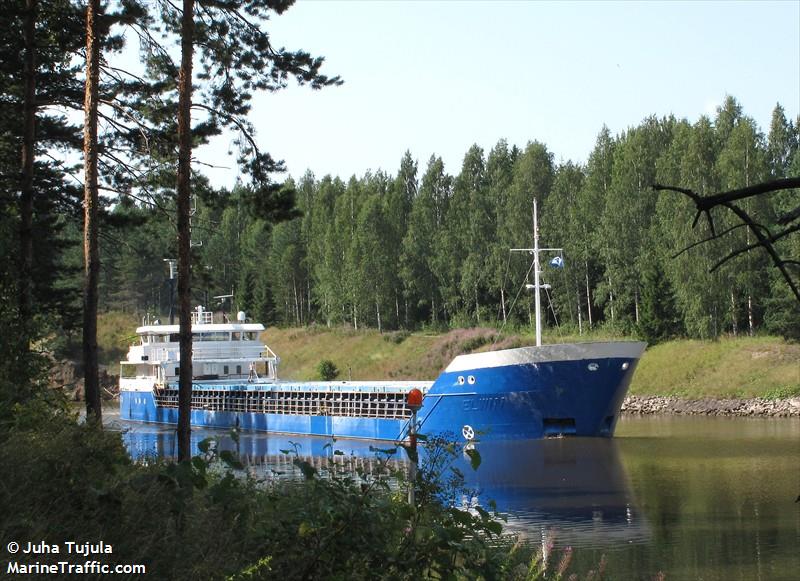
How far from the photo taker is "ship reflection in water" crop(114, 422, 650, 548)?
16.9 meters

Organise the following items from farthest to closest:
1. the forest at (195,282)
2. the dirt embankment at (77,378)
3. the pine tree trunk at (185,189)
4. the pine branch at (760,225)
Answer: the dirt embankment at (77,378), the pine tree trunk at (185,189), the forest at (195,282), the pine branch at (760,225)

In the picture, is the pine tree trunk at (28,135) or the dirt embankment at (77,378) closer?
the pine tree trunk at (28,135)

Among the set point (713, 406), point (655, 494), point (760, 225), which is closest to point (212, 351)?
point (713, 406)

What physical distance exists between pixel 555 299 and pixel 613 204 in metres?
7.09

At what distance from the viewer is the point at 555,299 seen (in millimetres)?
59500

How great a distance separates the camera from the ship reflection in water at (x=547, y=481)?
55.5ft

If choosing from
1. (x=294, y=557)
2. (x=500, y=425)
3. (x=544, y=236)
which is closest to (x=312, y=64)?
(x=294, y=557)

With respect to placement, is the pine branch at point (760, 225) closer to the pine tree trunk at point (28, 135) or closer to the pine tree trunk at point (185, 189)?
the pine tree trunk at point (185, 189)

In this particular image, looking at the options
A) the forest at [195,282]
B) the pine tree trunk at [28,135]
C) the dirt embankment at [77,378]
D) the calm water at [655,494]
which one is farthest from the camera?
the dirt embankment at [77,378]

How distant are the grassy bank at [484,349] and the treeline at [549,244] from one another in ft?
4.69

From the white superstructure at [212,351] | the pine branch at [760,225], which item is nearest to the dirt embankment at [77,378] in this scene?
the white superstructure at [212,351]

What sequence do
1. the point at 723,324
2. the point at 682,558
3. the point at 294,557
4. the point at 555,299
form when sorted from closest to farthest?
1. the point at 294,557
2. the point at 682,558
3. the point at 723,324
4. the point at 555,299

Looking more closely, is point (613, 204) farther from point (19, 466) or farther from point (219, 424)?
point (19, 466)

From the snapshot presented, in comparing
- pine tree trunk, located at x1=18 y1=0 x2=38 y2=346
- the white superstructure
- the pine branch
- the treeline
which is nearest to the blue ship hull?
the treeline
